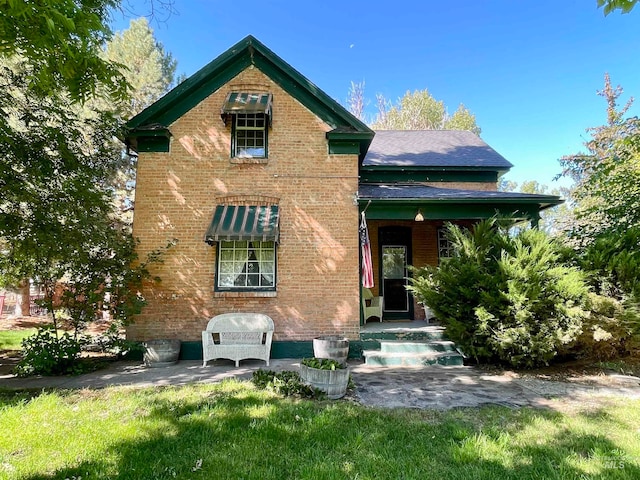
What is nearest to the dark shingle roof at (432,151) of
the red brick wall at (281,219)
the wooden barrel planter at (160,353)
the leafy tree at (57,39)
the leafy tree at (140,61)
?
the red brick wall at (281,219)

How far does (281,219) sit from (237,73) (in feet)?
13.2

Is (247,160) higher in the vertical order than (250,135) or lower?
lower

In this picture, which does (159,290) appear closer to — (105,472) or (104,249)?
(104,249)

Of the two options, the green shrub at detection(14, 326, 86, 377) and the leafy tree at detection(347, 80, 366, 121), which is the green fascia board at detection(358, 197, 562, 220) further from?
the leafy tree at detection(347, 80, 366, 121)

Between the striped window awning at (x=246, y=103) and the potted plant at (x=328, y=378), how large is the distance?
19.4ft

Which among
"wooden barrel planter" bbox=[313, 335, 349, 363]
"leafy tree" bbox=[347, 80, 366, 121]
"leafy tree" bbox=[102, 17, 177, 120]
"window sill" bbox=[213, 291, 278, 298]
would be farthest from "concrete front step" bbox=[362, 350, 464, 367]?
"leafy tree" bbox=[347, 80, 366, 121]

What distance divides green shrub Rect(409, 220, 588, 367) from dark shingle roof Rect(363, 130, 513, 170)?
5.61 meters

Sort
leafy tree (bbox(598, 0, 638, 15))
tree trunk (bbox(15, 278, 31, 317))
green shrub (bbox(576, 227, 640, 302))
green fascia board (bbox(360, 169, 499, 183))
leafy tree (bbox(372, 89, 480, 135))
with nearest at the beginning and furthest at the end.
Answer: leafy tree (bbox(598, 0, 638, 15)) → green shrub (bbox(576, 227, 640, 302)) → green fascia board (bbox(360, 169, 499, 183)) → tree trunk (bbox(15, 278, 31, 317)) → leafy tree (bbox(372, 89, 480, 135))

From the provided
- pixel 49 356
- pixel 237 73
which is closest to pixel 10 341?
pixel 49 356

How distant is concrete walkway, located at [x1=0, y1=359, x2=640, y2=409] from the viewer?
206 inches

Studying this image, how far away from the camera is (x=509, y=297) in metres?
6.59

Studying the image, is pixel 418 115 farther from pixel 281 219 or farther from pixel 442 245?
pixel 281 219

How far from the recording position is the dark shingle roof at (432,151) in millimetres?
12320

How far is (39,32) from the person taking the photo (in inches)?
Result: 139
